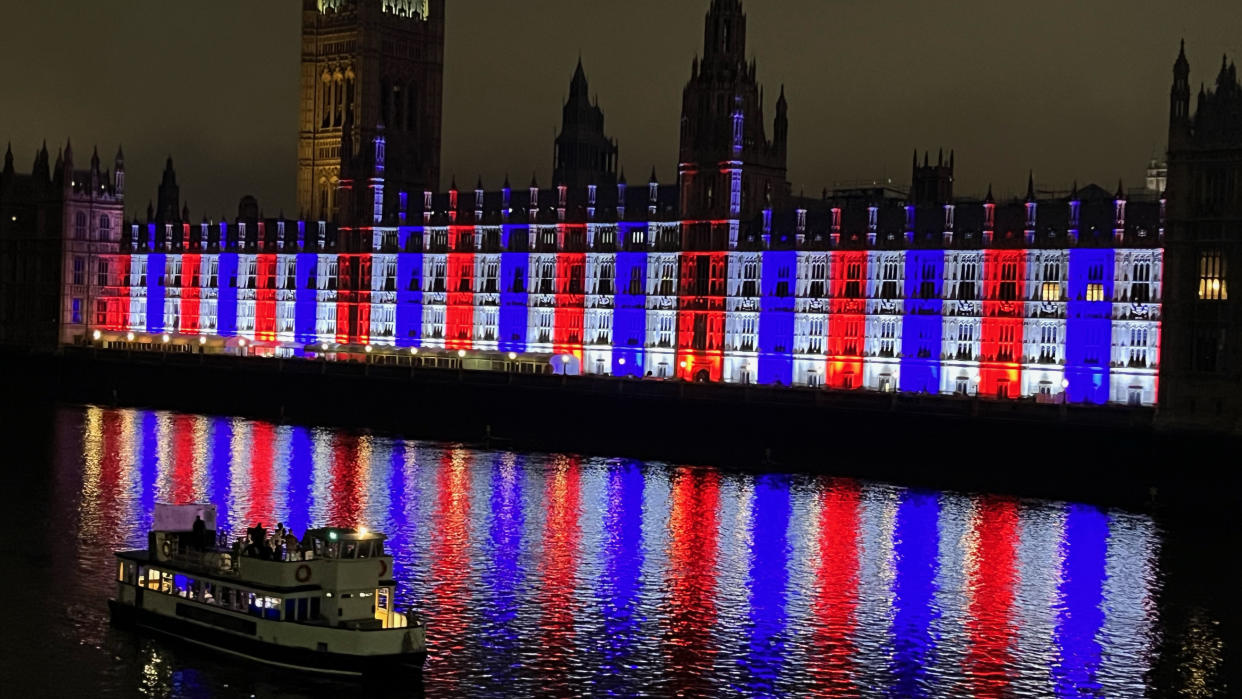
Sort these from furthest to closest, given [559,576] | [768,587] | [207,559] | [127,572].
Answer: [559,576], [768,587], [127,572], [207,559]

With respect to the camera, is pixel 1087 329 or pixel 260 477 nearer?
pixel 260 477

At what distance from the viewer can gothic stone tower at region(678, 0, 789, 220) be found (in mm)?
150875

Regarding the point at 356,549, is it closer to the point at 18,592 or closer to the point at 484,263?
the point at 18,592

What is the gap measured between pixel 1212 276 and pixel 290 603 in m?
73.4

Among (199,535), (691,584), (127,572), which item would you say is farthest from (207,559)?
(691,584)

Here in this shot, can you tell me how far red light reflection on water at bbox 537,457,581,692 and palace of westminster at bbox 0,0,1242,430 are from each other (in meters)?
39.2

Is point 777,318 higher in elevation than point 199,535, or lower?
higher

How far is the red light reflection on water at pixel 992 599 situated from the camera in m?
61.0

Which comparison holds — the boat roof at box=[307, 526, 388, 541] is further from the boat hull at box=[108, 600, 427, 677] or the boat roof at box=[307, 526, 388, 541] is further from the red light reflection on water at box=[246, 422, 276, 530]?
the red light reflection on water at box=[246, 422, 276, 530]

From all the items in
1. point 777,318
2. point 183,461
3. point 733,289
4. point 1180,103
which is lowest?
point 183,461

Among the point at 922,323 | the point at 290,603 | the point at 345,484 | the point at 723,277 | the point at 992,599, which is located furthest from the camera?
the point at 723,277

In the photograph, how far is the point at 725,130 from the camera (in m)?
151

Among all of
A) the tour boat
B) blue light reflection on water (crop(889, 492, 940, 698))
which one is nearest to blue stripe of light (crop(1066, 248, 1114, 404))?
blue light reflection on water (crop(889, 492, 940, 698))

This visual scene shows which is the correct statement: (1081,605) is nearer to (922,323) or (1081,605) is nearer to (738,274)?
(922,323)
